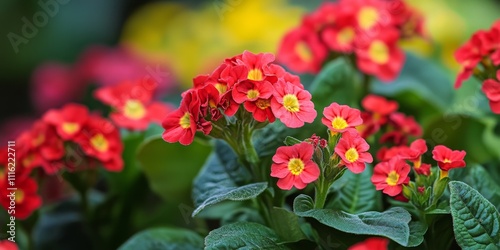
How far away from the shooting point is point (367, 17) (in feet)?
3.32

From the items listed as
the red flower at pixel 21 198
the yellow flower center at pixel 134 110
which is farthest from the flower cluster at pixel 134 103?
the red flower at pixel 21 198

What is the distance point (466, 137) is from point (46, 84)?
1190 mm

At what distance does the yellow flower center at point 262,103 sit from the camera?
654 mm

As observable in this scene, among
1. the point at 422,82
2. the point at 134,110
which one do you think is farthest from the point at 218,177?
the point at 422,82

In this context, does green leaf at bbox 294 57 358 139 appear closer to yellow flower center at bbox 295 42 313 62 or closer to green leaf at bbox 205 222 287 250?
yellow flower center at bbox 295 42 313 62

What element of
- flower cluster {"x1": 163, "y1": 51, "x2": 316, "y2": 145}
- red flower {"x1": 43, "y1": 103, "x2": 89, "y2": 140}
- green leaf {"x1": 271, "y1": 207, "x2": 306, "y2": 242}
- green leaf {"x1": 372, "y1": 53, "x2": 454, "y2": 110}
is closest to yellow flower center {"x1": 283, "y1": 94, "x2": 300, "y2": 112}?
flower cluster {"x1": 163, "y1": 51, "x2": 316, "y2": 145}

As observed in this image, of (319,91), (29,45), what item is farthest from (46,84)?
(319,91)

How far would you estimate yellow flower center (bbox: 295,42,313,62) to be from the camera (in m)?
1.01

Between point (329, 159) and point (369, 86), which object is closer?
point (329, 159)

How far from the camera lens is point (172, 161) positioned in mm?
914

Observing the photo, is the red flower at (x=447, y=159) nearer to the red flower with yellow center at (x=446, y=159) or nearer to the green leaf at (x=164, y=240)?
the red flower with yellow center at (x=446, y=159)

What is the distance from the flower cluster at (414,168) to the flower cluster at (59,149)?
35cm

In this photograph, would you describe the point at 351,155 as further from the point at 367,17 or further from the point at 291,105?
the point at 367,17

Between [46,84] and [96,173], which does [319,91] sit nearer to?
[96,173]
